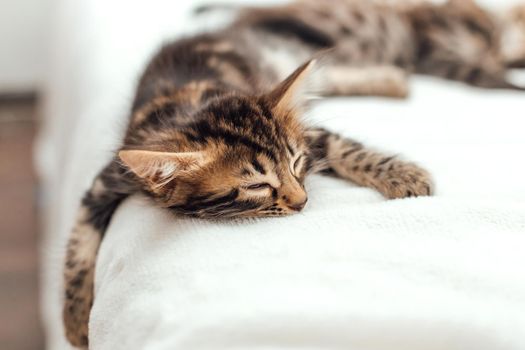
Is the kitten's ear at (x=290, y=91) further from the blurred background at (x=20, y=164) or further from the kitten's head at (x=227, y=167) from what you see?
the blurred background at (x=20, y=164)

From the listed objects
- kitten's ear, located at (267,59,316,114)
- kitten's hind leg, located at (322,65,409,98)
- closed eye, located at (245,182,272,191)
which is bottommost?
closed eye, located at (245,182,272,191)

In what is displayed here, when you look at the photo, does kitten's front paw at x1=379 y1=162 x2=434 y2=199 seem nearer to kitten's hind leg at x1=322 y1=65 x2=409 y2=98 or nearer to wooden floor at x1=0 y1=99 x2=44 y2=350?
kitten's hind leg at x1=322 y1=65 x2=409 y2=98

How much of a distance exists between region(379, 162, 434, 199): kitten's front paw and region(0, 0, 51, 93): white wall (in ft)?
9.60

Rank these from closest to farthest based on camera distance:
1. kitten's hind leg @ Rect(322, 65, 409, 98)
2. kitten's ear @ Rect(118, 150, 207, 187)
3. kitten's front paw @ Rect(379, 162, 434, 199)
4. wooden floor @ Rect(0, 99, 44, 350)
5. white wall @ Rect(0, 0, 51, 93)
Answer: kitten's ear @ Rect(118, 150, 207, 187)
kitten's front paw @ Rect(379, 162, 434, 199)
kitten's hind leg @ Rect(322, 65, 409, 98)
wooden floor @ Rect(0, 99, 44, 350)
white wall @ Rect(0, 0, 51, 93)

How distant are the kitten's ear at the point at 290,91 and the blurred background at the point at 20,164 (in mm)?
1356

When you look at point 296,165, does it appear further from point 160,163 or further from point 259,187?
point 160,163

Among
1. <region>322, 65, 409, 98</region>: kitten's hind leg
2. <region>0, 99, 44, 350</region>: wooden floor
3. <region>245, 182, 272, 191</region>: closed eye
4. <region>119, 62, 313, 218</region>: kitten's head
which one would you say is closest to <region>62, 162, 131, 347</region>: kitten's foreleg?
<region>119, 62, 313, 218</region>: kitten's head

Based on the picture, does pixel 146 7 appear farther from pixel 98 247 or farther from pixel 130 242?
pixel 130 242

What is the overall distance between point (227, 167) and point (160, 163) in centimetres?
12

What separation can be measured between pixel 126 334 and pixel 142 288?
69 mm

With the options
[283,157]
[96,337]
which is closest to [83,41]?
[283,157]

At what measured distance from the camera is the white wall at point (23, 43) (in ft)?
11.9

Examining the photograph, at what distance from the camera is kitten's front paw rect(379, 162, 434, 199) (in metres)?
1.10

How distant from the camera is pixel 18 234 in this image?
104 inches
